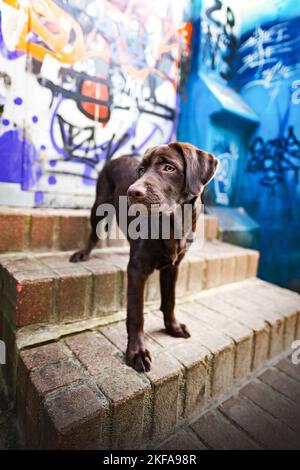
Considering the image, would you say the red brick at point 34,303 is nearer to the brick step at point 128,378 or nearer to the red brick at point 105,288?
the brick step at point 128,378

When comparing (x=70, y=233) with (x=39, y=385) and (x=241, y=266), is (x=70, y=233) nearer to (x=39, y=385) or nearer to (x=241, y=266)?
(x=39, y=385)

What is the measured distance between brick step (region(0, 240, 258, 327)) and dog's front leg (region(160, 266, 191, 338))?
37 centimetres

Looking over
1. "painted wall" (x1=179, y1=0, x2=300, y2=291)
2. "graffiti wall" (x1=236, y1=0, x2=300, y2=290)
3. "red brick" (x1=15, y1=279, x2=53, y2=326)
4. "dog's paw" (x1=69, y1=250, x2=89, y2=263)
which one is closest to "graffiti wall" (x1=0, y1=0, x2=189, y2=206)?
"painted wall" (x1=179, y1=0, x2=300, y2=291)

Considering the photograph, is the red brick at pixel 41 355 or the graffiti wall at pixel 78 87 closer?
the red brick at pixel 41 355

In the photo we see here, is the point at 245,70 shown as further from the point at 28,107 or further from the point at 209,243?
the point at 28,107

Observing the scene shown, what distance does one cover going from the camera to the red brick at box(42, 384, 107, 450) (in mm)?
1119

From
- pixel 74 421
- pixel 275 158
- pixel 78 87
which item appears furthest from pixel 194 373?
pixel 275 158

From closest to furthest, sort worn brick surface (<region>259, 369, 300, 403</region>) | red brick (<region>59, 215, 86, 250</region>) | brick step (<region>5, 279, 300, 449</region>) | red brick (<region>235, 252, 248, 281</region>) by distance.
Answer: brick step (<region>5, 279, 300, 449</region>) → worn brick surface (<region>259, 369, 300, 403</region>) → red brick (<region>59, 215, 86, 250</region>) → red brick (<region>235, 252, 248, 281</region>)

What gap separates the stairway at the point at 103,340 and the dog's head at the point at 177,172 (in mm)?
884

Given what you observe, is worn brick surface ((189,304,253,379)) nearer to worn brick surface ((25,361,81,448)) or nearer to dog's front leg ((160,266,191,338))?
dog's front leg ((160,266,191,338))

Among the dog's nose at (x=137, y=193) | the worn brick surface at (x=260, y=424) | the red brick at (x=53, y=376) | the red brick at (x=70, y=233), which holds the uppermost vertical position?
the dog's nose at (x=137, y=193)

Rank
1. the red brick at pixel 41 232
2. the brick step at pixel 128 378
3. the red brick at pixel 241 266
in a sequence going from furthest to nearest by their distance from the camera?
the red brick at pixel 241 266 < the red brick at pixel 41 232 < the brick step at pixel 128 378

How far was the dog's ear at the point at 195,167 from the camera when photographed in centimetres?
144

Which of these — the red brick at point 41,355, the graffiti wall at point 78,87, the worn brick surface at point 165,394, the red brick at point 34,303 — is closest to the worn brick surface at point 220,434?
the worn brick surface at point 165,394
